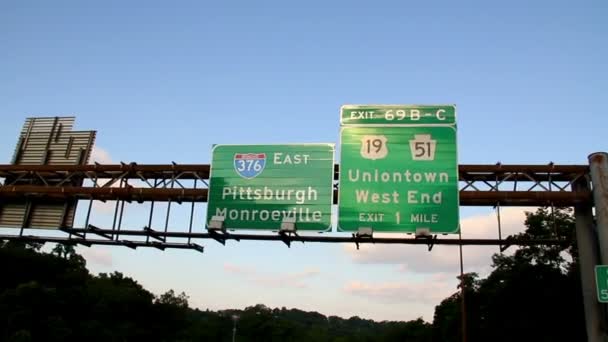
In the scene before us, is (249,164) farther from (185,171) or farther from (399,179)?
(399,179)

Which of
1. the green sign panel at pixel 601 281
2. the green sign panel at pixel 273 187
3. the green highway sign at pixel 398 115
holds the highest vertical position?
the green highway sign at pixel 398 115

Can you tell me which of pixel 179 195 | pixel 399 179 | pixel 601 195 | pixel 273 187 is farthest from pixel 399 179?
pixel 179 195

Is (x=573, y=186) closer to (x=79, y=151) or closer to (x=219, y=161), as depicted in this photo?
(x=219, y=161)

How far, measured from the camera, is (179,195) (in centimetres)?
1639

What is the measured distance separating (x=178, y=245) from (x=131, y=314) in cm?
6846

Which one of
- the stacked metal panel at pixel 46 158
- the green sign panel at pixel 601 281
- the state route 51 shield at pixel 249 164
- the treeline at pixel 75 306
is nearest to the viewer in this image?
the green sign panel at pixel 601 281

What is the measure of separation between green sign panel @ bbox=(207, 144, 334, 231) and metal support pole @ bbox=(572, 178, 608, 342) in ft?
22.0

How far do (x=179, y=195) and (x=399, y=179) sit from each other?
640 centimetres

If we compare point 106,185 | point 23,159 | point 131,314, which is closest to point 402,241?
point 106,185

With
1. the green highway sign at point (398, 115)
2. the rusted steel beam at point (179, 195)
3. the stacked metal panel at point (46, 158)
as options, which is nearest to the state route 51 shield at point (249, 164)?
the rusted steel beam at point (179, 195)

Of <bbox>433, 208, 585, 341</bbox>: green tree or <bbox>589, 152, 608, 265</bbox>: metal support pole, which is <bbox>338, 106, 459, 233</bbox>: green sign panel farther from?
<bbox>433, 208, 585, 341</bbox>: green tree

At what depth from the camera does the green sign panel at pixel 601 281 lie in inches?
530

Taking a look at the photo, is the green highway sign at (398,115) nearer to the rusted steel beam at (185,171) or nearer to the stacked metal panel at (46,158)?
the rusted steel beam at (185,171)

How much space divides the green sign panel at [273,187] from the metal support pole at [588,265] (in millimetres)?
6717
